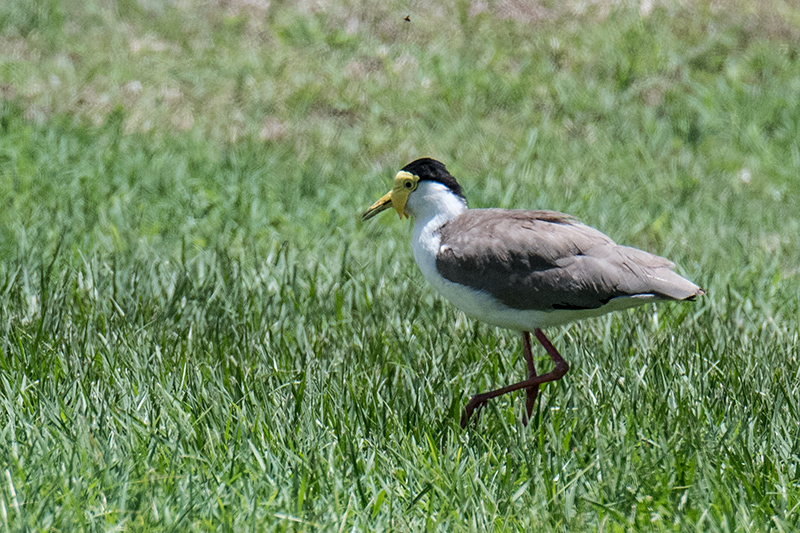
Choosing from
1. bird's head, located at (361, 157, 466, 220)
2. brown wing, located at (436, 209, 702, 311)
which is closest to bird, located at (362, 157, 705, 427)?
brown wing, located at (436, 209, 702, 311)

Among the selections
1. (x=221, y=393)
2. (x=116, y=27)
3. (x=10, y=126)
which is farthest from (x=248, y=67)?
(x=221, y=393)

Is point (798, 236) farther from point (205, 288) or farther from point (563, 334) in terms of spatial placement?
point (205, 288)

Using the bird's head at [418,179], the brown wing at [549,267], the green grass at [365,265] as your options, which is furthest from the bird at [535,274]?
the green grass at [365,265]

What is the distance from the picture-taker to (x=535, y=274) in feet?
12.0

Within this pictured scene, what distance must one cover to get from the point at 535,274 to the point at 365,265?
197 centimetres

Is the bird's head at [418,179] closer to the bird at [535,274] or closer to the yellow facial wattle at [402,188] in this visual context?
the yellow facial wattle at [402,188]

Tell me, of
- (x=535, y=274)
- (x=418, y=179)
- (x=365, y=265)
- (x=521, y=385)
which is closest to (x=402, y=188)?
(x=418, y=179)

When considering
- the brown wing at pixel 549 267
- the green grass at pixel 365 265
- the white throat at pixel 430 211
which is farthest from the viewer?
the white throat at pixel 430 211

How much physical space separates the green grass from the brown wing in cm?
43

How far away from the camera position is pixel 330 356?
4312 mm

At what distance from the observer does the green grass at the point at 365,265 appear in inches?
120

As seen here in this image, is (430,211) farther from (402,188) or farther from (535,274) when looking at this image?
(535,274)

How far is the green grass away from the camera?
3.06 meters

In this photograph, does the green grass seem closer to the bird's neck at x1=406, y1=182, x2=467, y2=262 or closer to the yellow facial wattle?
the bird's neck at x1=406, y1=182, x2=467, y2=262
